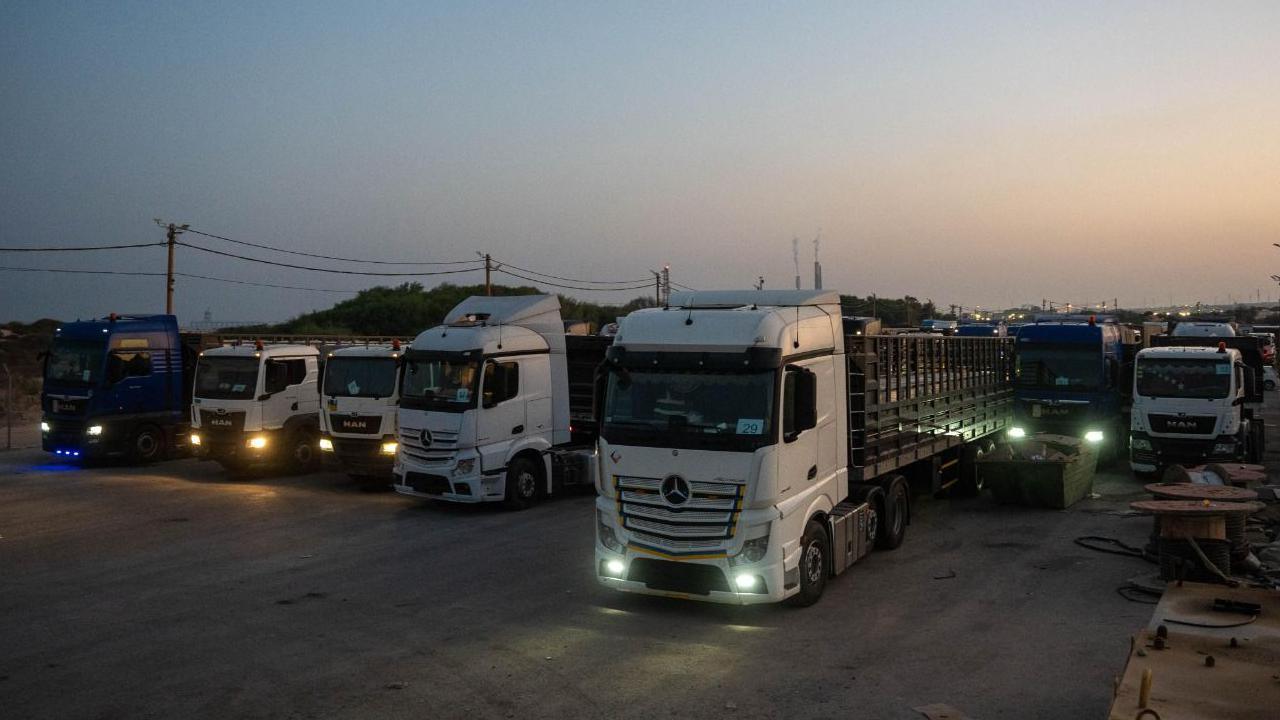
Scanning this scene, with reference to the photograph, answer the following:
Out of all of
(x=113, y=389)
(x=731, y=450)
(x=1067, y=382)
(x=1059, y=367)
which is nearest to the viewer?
(x=731, y=450)

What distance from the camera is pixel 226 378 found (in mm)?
19344

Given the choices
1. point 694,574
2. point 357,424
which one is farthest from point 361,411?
point 694,574

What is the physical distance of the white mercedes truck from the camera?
62.3ft

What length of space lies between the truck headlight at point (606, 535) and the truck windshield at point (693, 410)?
0.84m

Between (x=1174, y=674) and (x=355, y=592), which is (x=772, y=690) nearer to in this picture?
(x=1174, y=674)

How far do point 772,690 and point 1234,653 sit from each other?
10.9ft

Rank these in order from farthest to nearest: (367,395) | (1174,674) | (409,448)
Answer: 1. (367,395)
2. (409,448)
3. (1174,674)

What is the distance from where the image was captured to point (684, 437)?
913 cm

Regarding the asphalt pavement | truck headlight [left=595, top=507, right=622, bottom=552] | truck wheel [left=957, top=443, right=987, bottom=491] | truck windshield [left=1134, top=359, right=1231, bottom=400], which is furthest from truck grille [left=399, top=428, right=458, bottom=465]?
truck windshield [left=1134, top=359, right=1231, bottom=400]

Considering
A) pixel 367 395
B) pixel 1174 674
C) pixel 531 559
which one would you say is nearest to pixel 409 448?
pixel 367 395

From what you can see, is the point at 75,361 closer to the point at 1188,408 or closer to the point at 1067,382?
the point at 1067,382

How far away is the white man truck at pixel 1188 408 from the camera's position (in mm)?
17172

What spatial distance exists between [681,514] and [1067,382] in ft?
42.0

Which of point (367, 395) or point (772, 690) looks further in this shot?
point (367, 395)
